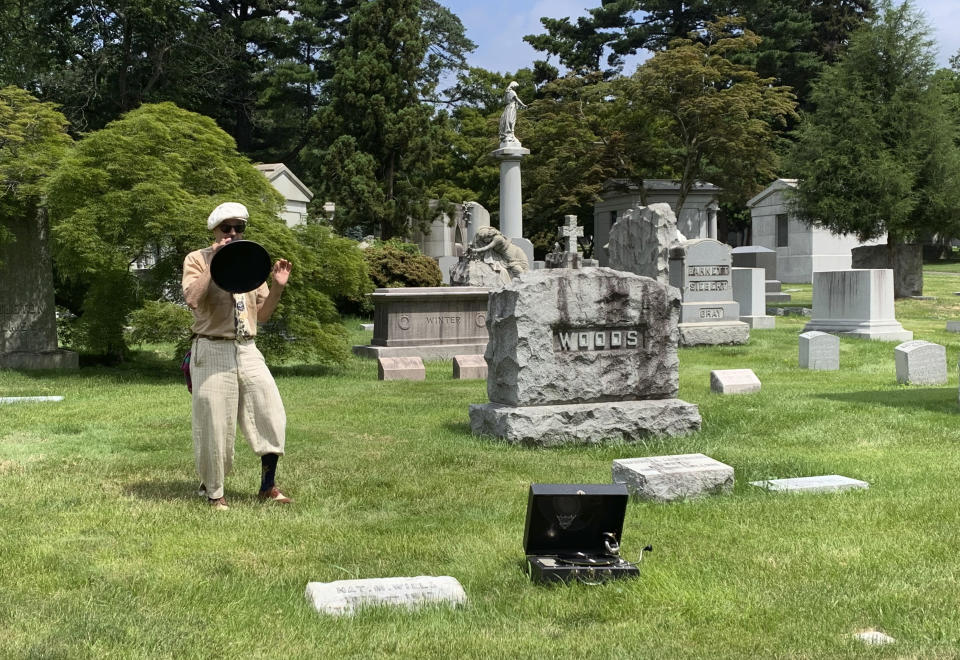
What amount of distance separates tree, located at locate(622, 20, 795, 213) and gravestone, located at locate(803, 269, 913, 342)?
17.3 m

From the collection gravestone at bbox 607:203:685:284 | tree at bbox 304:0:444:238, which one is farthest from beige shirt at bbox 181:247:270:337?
tree at bbox 304:0:444:238

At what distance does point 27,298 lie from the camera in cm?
1398

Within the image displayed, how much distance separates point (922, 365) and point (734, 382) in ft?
8.37

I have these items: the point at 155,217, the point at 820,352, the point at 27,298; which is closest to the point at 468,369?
the point at 155,217

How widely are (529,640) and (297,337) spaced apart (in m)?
10.1

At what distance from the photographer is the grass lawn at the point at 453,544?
3.83m

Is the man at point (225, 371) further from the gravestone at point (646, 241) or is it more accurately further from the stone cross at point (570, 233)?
the stone cross at point (570, 233)

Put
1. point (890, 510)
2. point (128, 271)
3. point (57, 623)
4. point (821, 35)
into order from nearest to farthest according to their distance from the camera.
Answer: point (57, 623), point (890, 510), point (128, 271), point (821, 35)

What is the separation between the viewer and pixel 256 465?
24.3ft

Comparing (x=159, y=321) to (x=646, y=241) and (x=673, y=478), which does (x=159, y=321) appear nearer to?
(x=673, y=478)

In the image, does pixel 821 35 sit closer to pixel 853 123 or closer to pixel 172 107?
pixel 853 123

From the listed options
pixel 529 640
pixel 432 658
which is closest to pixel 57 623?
pixel 432 658

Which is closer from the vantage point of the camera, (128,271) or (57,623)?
(57,623)

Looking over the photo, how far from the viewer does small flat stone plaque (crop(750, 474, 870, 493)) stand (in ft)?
20.8
